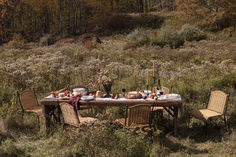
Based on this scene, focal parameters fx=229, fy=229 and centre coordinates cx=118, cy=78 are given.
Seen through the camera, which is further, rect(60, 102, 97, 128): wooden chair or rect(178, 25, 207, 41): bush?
rect(178, 25, 207, 41): bush

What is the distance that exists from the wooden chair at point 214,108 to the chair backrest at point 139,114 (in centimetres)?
138

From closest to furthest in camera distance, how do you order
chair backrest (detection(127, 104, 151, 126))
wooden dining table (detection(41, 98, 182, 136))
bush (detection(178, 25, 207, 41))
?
chair backrest (detection(127, 104, 151, 126)) < wooden dining table (detection(41, 98, 182, 136)) < bush (detection(178, 25, 207, 41))

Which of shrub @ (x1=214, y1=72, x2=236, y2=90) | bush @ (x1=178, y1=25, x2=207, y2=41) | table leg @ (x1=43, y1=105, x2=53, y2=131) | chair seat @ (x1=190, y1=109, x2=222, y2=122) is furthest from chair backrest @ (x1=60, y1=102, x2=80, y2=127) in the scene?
bush @ (x1=178, y1=25, x2=207, y2=41)

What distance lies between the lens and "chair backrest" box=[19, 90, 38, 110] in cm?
578

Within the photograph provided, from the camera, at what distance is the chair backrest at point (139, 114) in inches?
171

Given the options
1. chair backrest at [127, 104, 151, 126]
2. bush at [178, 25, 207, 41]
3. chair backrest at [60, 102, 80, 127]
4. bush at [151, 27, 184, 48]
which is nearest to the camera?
chair backrest at [127, 104, 151, 126]

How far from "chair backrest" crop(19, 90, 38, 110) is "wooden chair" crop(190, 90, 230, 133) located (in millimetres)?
4074

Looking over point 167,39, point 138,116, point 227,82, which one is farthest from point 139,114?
point 167,39

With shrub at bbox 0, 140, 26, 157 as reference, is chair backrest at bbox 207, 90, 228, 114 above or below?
above

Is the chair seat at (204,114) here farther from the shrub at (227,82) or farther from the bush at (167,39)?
the bush at (167,39)

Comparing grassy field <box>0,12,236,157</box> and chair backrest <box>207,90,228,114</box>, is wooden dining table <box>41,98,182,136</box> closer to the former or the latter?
grassy field <box>0,12,236,157</box>

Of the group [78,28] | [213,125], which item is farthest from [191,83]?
[78,28]

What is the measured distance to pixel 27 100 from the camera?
5.95 m

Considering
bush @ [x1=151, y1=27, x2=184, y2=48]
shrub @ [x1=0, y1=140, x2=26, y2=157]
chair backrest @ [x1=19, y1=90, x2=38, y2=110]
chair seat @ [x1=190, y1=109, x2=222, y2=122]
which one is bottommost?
shrub @ [x1=0, y1=140, x2=26, y2=157]
